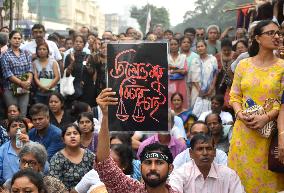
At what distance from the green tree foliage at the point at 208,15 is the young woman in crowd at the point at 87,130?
3597 centimetres

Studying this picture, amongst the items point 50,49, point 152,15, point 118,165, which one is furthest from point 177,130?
point 152,15

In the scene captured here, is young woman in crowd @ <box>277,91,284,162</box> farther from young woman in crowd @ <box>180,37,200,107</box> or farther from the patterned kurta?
young woman in crowd @ <box>180,37,200,107</box>

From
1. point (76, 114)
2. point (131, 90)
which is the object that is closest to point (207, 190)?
point (131, 90)

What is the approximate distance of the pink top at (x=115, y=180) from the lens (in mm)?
4629

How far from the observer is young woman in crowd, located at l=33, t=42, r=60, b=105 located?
10219 mm

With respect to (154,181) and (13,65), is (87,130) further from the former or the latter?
(154,181)

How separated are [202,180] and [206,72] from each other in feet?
17.3

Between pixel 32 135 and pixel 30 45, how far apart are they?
10.3ft

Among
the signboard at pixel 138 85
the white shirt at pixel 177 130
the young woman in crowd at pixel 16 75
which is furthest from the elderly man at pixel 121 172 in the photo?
the young woman in crowd at pixel 16 75

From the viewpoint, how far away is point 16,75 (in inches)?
387

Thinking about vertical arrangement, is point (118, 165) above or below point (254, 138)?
below

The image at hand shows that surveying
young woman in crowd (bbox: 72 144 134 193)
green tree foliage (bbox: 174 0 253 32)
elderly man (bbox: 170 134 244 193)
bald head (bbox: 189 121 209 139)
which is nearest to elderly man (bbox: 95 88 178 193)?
elderly man (bbox: 170 134 244 193)

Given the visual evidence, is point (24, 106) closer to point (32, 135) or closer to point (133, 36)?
point (32, 135)

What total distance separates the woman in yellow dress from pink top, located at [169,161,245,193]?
0.40 ft
